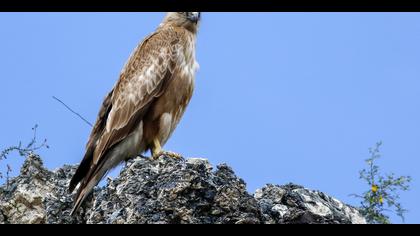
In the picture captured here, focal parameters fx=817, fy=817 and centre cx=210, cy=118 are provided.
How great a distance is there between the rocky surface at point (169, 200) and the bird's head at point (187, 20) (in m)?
3.27

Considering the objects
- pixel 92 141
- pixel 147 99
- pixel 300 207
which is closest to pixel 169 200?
pixel 300 207

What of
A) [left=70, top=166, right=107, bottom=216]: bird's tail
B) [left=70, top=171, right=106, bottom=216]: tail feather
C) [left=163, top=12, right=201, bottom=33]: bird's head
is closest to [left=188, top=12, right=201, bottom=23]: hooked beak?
[left=163, top=12, right=201, bottom=33]: bird's head

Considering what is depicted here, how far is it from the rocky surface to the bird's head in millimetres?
3265

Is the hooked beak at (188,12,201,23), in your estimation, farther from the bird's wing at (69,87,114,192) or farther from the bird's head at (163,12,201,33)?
the bird's wing at (69,87,114,192)

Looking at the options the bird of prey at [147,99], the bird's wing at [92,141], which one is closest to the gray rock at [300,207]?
the bird's wing at [92,141]

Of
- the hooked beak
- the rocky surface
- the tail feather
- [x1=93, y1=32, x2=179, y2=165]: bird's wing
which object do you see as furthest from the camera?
the hooked beak

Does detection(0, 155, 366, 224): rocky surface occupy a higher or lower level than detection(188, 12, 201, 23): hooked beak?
lower

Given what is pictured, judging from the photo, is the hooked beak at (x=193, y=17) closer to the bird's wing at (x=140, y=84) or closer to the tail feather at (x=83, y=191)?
the bird's wing at (x=140, y=84)

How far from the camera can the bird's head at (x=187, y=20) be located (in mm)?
10398

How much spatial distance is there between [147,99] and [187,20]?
1320 mm

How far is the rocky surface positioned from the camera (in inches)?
255
